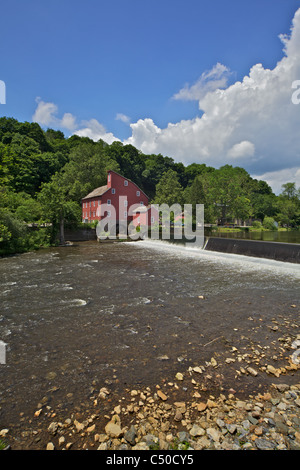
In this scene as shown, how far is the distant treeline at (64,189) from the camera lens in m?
27.4

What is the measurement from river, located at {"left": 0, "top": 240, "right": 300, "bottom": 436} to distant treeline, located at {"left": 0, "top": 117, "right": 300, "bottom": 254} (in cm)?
1452

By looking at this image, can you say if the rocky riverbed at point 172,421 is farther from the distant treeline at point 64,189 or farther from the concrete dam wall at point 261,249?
the distant treeline at point 64,189

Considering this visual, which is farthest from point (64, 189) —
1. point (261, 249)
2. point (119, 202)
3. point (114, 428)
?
point (114, 428)

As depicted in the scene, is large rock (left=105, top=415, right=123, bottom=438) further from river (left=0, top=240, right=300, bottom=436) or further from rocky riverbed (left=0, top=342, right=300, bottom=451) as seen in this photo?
river (left=0, top=240, right=300, bottom=436)

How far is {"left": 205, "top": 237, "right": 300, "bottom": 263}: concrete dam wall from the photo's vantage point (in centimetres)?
1514

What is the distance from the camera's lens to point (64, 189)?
30000 millimetres

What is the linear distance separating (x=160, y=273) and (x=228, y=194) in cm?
4043

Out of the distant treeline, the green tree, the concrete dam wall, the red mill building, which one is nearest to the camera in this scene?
the concrete dam wall

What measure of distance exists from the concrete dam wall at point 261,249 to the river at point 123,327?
3542 millimetres

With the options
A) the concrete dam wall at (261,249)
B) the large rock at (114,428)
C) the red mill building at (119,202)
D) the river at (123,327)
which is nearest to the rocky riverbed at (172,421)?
the large rock at (114,428)

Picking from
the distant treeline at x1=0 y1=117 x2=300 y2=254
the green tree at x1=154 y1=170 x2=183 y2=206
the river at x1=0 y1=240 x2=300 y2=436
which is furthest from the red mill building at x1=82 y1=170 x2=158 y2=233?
the river at x1=0 y1=240 x2=300 y2=436

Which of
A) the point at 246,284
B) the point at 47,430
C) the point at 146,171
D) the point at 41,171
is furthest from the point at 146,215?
the point at 146,171

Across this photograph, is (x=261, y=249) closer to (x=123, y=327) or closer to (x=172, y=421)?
(x=123, y=327)

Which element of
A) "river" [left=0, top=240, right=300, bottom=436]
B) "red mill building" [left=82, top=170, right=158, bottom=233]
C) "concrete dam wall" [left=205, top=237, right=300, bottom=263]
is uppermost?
"red mill building" [left=82, top=170, right=158, bottom=233]
